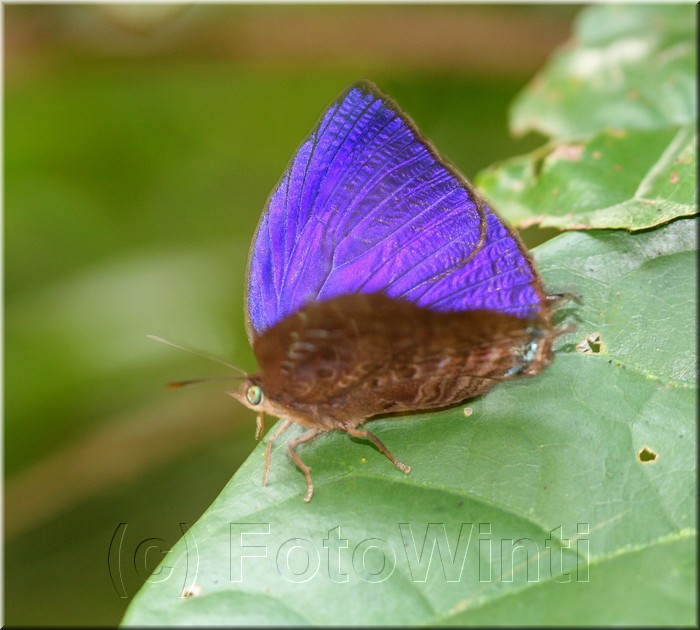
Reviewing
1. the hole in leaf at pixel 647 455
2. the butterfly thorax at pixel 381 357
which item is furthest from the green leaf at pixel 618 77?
the hole in leaf at pixel 647 455

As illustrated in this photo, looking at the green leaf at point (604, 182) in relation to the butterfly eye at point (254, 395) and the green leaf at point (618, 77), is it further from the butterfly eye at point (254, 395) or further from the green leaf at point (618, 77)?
the butterfly eye at point (254, 395)

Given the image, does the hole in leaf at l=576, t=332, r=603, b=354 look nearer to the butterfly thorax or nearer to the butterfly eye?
the butterfly thorax

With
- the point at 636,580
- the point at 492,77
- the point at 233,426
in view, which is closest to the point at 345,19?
the point at 492,77

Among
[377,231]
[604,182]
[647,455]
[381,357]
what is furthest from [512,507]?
[604,182]

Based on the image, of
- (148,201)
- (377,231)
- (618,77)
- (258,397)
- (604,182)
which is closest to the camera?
(258,397)

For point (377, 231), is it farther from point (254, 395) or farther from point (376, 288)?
point (254, 395)

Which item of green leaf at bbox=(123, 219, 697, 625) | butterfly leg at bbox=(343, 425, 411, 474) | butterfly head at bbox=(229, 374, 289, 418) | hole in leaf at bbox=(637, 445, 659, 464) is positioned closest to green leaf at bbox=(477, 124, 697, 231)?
green leaf at bbox=(123, 219, 697, 625)
